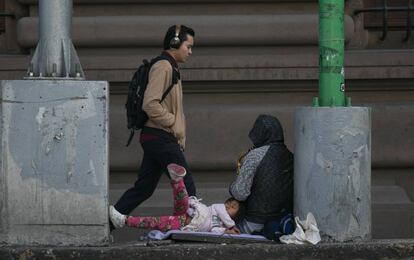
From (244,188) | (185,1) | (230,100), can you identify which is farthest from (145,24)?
(244,188)

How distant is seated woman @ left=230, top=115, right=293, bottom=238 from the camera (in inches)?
270

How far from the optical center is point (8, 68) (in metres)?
8.72

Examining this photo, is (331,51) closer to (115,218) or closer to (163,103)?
(163,103)

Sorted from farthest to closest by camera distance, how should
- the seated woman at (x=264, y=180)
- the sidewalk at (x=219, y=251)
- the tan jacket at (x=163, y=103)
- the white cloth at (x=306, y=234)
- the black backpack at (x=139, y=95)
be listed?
the black backpack at (x=139, y=95)
the tan jacket at (x=163, y=103)
the seated woman at (x=264, y=180)
the white cloth at (x=306, y=234)
the sidewalk at (x=219, y=251)

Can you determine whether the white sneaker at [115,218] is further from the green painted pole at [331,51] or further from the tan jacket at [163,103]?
the green painted pole at [331,51]

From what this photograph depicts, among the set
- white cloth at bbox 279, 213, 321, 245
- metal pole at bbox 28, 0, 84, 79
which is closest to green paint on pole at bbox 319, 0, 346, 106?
white cloth at bbox 279, 213, 321, 245

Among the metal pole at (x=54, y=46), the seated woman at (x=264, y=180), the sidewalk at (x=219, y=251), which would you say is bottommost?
the sidewalk at (x=219, y=251)

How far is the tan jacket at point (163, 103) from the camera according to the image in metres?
7.17

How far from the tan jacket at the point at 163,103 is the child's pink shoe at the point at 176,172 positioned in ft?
1.59

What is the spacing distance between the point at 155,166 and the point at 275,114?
1.73 meters

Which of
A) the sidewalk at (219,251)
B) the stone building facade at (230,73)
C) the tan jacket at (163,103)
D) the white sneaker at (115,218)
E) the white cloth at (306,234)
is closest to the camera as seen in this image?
the sidewalk at (219,251)

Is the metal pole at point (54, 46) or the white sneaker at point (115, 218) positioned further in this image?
the white sneaker at point (115, 218)

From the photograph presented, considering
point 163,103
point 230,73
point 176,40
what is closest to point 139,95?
point 163,103

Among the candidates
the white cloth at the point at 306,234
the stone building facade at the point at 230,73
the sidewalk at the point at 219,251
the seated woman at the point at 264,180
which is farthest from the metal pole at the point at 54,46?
the stone building facade at the point at 230,73
